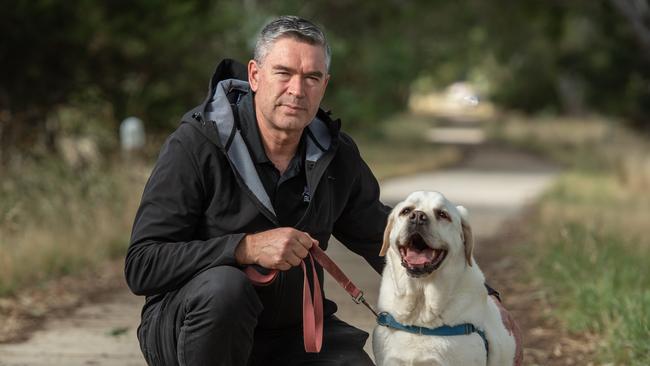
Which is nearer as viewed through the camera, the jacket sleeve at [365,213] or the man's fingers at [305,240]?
the man's fingers at [305,240]

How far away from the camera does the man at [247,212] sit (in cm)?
412

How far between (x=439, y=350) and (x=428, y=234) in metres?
0.43

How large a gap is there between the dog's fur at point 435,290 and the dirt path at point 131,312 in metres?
2.38

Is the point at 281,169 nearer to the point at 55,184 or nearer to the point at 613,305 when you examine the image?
the point at 613,305

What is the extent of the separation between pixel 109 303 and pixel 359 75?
1700 cm

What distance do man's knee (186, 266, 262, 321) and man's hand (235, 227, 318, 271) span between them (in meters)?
0.08

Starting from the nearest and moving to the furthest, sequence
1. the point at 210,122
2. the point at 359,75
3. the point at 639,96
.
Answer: the point at 210,122
the point at 639,96
the point at 359,75

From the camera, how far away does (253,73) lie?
4.47 m

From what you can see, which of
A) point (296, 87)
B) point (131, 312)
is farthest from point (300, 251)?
point (131, 312)

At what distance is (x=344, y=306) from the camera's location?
8258 mm

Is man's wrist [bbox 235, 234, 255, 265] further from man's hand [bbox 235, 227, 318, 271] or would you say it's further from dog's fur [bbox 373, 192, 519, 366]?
dog's fur [bbox 373, 192, 519, 366]

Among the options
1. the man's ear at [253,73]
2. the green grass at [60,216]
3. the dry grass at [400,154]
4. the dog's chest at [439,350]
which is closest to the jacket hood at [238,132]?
the man's ear at [253,73]

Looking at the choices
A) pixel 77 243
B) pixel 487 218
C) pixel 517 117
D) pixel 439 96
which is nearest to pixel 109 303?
pixel 77 243

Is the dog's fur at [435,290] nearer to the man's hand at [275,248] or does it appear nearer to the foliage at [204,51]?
the man's hand at [275,248]
